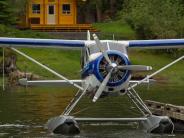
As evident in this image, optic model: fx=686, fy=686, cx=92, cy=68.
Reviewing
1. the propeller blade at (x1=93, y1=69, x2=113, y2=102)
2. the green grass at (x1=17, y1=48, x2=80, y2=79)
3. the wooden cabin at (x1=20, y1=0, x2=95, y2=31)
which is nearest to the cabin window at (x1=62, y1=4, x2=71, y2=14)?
the wooden cabin at (x1=20, y1=0, x2=95, y2=31)

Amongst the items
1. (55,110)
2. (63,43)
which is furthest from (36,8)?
(63,43)

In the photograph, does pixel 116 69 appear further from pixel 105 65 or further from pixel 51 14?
pixel 51 14

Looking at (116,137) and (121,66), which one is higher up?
(121,66)

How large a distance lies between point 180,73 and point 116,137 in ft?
95.9

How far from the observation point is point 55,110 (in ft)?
85.1

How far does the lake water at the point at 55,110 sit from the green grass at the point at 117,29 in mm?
20542

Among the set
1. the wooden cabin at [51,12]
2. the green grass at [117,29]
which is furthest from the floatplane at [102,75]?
the wooden cabin at [51,12]

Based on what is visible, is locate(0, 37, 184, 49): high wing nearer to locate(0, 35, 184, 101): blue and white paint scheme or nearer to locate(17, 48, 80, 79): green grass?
locate(0, 35, 184, 101): blue and white paint scheme

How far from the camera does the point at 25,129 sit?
20125mm

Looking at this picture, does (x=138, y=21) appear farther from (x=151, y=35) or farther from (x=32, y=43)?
(x=32, y=43)

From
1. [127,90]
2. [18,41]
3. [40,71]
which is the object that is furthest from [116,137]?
[40,71]

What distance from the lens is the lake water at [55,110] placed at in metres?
19.4

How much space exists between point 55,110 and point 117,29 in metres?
40.8

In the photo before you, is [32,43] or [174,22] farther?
[174,22]
